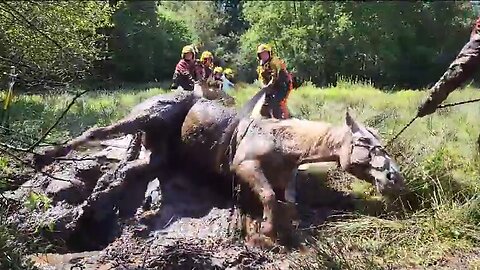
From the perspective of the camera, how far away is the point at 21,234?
21.5ft

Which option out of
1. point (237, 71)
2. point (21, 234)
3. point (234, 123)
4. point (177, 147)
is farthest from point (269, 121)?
point (237, 71)

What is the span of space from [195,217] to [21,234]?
2162 mm

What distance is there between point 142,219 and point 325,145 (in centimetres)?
218

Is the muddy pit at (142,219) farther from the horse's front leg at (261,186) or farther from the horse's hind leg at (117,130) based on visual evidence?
the horse's hind leg at (117,130)

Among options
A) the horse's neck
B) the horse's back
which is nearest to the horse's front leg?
the horse's neck

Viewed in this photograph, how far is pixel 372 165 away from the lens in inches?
288

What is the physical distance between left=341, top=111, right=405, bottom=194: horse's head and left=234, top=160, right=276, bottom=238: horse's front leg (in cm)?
81

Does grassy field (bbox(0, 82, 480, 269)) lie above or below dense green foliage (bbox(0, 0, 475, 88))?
above

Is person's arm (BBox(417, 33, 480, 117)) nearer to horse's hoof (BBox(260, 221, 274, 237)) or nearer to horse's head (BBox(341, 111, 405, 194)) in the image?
horse's head (BBox(341, 111, 405, 194))

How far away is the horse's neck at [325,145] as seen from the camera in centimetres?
750

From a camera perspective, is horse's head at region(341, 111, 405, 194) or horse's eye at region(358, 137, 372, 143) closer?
horse's head at region(341, 111, 405, 194)

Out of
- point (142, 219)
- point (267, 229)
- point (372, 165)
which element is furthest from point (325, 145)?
point (142, 219)

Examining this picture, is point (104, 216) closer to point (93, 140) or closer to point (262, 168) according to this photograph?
point (93, 140)

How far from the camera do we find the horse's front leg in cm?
724
